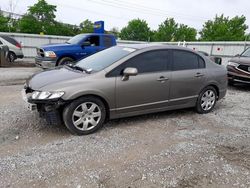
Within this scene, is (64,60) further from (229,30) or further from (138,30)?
(138,30)

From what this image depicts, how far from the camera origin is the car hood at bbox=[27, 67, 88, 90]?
404 centimetres

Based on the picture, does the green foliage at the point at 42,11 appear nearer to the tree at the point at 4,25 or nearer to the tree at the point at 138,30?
the tree at the point at 4,25

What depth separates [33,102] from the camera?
12.7ft

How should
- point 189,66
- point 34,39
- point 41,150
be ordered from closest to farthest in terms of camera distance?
point 41,150
point 189,66
point 34,39

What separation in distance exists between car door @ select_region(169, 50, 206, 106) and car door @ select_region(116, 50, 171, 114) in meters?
0.19

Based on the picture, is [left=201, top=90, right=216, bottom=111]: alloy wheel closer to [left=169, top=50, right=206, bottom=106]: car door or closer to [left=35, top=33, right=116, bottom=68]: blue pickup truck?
[left=169, top=50, right=206, bottom=106]: car door

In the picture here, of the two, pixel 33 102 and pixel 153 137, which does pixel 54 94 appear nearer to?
pixel 33 102

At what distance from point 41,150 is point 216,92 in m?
4.12

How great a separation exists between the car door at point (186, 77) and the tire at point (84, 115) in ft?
5.38

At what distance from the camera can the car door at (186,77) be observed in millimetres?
4992

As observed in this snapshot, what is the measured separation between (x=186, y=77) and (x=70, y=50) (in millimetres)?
5966

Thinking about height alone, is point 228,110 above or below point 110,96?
below

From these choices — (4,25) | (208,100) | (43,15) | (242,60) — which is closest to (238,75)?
(242,60)

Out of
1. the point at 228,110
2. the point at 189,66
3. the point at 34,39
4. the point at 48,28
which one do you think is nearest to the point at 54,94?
the point at 189,66
